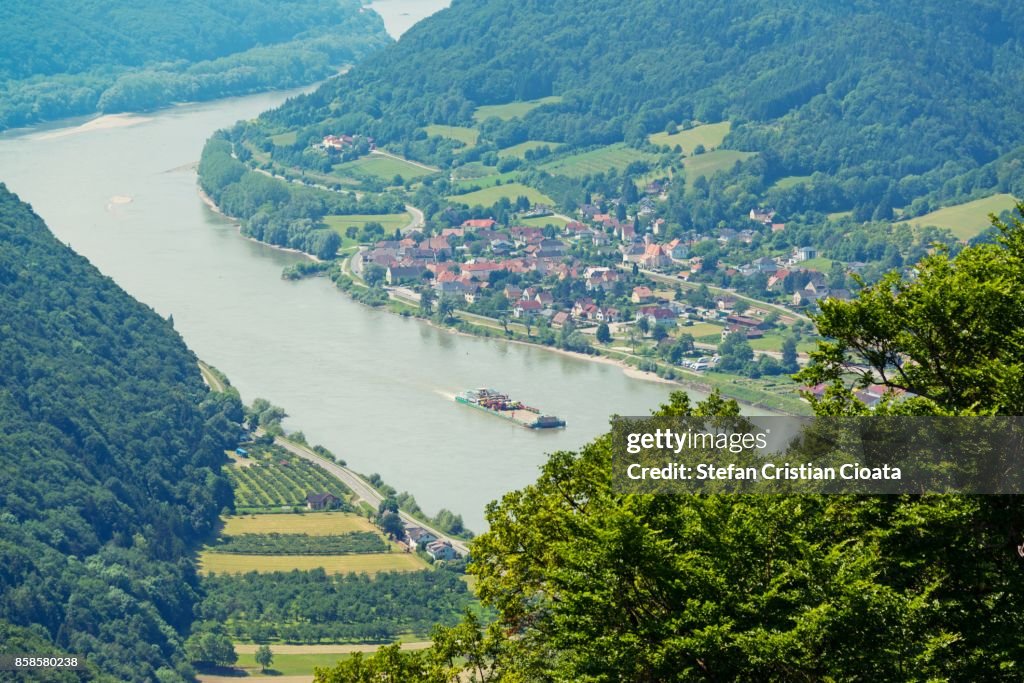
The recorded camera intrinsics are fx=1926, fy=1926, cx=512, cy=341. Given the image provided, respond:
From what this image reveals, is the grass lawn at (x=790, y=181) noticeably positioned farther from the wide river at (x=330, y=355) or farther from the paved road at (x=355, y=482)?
the paved road at (x=355, y=482)

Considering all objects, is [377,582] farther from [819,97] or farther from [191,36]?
[191,36]

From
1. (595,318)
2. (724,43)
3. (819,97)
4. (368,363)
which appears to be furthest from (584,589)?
(724,43)

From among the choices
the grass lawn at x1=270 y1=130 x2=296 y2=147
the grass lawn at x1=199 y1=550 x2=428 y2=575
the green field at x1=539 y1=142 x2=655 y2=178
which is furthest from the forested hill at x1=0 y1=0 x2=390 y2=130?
the grass lawn at x1=199 y1=550 x2=428 y2=575

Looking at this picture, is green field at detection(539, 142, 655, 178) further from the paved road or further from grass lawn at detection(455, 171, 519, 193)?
the paved road

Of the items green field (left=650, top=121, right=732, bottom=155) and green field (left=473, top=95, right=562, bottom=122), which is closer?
green field (left=650, top=121, right=732, bottom=155)

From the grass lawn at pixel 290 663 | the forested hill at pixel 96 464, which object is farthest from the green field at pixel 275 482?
the grass lawn at pixel 290 663

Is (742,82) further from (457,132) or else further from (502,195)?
(502,195)
